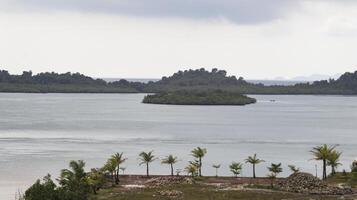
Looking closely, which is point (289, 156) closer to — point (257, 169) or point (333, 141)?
point (257, 169)

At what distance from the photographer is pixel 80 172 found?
224ft

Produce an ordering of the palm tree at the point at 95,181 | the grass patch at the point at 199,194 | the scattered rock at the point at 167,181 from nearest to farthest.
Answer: the grass patch at the point at 199,194 < the palm tree at the point at 95,181 < the scattered rock at the point at 167,181

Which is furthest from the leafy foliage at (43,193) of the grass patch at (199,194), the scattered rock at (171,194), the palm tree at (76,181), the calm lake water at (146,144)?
the calm lake water at (146,144)

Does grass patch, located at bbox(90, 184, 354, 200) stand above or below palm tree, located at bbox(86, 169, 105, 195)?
below

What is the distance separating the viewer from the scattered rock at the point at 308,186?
67812mm

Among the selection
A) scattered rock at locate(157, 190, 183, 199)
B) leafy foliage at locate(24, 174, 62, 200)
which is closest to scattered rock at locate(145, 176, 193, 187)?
scattered rock at locate(157, 190, 183, 199)

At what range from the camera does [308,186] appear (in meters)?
69.5

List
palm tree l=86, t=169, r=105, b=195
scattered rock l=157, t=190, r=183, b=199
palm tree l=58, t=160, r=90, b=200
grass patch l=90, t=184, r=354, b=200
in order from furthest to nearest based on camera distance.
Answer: palm tree l=86, t=169, r=105, b=195, scattered rock l=157, t=190, r=183, b=199, grass patch l=90, t=184, r=354, b=200, palm tree l=58, t=160, r=90, b=200

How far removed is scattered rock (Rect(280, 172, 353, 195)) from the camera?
6781 cm

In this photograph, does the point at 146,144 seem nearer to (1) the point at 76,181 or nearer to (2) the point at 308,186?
(2) the point at 308,186

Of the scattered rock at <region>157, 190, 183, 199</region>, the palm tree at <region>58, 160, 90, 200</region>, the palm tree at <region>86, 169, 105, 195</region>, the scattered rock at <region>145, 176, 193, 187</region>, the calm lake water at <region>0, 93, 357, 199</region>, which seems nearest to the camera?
the palm tree at <region>58, 160, 90, 200</region>

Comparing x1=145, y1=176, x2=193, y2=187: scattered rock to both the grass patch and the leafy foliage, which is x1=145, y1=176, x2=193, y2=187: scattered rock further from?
the leafy foliage

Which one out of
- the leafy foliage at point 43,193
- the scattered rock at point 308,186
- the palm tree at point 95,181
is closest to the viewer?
the leafy foliage at point 43,193

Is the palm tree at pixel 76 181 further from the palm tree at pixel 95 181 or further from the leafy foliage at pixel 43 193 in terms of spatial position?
the leafy foliage at pixel 43 193
